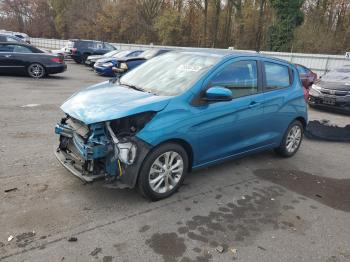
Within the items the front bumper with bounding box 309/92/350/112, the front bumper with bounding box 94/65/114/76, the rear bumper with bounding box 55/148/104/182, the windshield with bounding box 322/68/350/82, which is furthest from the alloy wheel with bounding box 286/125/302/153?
the front bumper with bounding box 94/65/114/76

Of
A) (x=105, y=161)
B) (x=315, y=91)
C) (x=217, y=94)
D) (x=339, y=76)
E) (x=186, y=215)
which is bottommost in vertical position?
(x=186, y=215)

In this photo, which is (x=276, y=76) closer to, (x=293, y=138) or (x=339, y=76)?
(x=293, y=138)

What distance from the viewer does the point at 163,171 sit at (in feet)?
12.9

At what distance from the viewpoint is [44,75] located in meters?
13.7

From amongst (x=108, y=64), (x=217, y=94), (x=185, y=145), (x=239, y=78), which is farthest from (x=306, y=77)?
(x=185, y=145)

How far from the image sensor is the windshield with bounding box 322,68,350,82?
10.9m

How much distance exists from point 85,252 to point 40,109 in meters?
5.92

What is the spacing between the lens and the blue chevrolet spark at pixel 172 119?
12.0ft

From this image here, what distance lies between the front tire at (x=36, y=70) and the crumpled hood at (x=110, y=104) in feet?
33.3

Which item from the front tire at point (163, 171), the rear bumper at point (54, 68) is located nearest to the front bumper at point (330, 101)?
the front tire at point (163, 171)

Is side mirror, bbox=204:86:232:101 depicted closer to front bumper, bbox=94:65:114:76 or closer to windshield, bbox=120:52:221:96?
windshield, bbox=120:52:221:96

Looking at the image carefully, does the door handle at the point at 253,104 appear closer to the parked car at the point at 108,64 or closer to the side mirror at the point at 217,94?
the side mirror at the point at 217,94

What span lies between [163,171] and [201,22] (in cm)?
3938

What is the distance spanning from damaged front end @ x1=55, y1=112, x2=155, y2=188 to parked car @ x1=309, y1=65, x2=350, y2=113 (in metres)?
8.32
